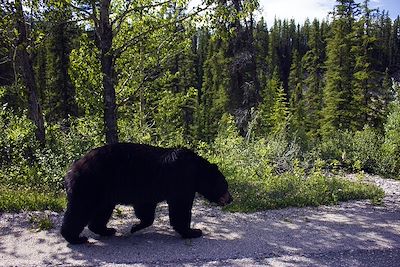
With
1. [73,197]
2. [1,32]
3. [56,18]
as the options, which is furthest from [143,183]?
[1,32]

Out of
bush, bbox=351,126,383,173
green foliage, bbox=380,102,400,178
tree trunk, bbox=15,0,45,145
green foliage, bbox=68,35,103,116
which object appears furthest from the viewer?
bush, bbox=351,126,383,173

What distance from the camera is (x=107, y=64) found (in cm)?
843

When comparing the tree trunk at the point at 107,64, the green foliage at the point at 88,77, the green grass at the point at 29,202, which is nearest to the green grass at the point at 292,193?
the tree trunk at the point at 107,64

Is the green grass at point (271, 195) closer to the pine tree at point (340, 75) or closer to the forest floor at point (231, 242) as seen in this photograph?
the forest floor at point (231, 242)

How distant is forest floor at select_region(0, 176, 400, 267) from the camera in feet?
16.4

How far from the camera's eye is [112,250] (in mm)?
5328

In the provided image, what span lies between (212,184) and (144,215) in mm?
1102

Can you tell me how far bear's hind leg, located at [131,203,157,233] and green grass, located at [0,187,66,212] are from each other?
5.80ft

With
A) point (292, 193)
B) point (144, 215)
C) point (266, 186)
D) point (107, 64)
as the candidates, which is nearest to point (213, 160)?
point (266, 186)

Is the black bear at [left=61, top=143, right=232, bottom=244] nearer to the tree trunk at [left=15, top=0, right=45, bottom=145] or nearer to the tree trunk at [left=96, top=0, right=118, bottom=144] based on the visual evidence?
the tree trunk at [left=96, top=0, right=118, bottom=144]

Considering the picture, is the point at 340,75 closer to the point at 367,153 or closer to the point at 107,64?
the point at 367,153

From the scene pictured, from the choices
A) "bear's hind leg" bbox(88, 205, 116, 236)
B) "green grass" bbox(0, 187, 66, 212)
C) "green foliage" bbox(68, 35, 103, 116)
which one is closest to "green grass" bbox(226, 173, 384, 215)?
"bear's hind leg" bbox(88, 205, 116, 236)

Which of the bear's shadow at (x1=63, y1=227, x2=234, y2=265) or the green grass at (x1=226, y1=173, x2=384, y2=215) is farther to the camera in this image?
the green grass at (x1=226, y1=173, x2=384, y2=215)

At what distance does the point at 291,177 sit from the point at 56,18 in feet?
19.4
